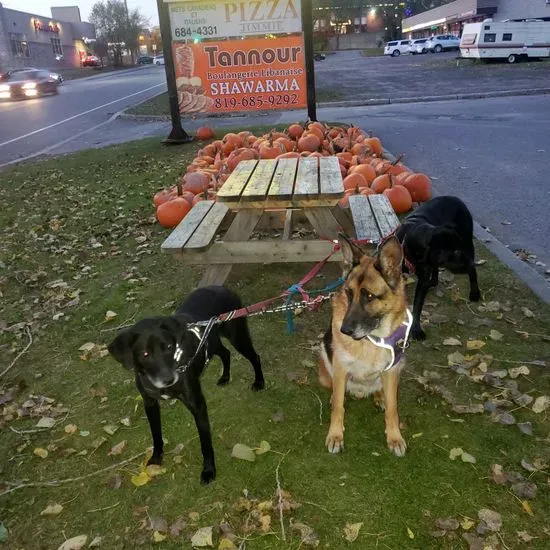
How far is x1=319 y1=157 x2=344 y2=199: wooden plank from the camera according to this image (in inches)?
195

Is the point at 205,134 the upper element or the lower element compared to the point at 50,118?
lower

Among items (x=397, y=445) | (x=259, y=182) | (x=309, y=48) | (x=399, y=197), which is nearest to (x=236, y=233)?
(x=259, y=182)

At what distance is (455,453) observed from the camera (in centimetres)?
347

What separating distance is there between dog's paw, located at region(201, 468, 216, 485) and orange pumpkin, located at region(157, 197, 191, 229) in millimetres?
4834

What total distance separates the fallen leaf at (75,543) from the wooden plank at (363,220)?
313 cm

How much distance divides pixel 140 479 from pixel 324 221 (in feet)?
10.5

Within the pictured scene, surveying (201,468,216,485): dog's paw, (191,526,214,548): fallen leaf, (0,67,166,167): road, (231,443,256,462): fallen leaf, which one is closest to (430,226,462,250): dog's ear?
(231,443,256,462): fallen leaf

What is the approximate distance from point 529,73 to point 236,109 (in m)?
21.5

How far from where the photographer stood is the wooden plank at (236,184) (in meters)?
5.03

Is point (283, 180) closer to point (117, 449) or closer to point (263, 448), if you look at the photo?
point (263, 448)

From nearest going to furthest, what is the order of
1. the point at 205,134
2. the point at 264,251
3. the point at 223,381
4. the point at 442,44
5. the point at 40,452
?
the point at 40,452 < the point at 223,381 < the point at 264,251 < the point at 205,134 < the point at 442,44

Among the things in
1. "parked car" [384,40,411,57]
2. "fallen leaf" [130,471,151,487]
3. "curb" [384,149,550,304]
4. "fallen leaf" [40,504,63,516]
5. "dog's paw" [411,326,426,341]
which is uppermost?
"parked car" [384,40,411,57]

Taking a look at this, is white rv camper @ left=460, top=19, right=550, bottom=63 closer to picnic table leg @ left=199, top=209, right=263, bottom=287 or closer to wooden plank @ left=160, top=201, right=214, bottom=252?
wooden plank @ left=160, top=201, right=214, bottom=252

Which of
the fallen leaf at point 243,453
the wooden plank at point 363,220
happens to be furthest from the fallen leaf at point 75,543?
the wooden plank at point 363,220
